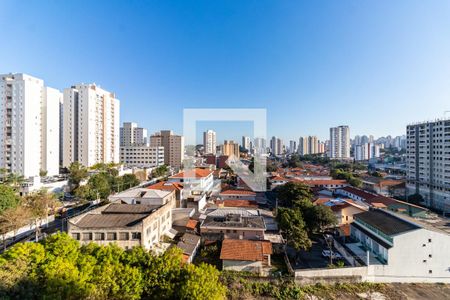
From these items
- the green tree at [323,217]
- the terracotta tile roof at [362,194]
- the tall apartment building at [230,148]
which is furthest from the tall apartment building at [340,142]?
the green tree at [323,217]

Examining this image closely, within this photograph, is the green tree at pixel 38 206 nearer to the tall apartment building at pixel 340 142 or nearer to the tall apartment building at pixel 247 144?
the tall apartment building at pixel 247 144

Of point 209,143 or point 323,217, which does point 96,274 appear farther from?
point 209,143

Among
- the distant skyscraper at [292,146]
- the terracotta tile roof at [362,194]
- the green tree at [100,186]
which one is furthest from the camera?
the distant skyscraper at [292,146]

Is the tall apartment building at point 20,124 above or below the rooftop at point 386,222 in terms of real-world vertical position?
→ above

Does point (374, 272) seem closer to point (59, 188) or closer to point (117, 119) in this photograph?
point (59, 188)

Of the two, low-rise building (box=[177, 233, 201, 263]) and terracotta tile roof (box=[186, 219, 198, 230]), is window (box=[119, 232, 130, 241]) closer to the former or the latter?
low-rise building (box=[177, 233, 201, 263])

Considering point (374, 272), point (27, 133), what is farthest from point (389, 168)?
point (27, 133)

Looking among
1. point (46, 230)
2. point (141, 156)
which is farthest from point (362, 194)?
point (141, 156)

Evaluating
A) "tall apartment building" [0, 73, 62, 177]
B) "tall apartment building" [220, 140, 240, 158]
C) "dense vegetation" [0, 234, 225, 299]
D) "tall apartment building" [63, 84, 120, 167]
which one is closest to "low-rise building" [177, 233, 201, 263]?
"dense vegetation" [0, 234, 225, 299]
